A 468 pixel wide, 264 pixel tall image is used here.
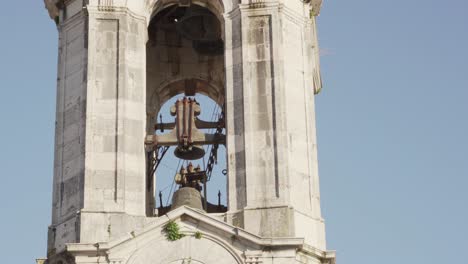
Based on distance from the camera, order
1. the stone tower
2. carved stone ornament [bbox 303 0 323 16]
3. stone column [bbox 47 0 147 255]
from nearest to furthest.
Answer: the stone tower
stone column [bbox 47 0 147 255]
carved stone ornament [bbox 303 0 323 16]

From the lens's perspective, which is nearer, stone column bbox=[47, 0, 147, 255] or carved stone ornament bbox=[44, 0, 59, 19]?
stone column bbox=[47, 0, 147, 255]

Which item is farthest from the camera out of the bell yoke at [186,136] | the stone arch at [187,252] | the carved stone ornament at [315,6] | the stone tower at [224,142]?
the carved stone ornament at [315,6]

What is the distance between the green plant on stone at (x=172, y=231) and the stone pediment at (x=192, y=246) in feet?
0.21

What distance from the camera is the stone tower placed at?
122ft

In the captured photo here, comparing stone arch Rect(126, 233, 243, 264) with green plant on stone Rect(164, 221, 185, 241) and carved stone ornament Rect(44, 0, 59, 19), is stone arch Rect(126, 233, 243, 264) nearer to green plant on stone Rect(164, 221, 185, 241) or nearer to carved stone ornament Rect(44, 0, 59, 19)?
green plant on stone Rect(164, 221, 185, 241)

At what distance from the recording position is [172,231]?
37406 millimetres

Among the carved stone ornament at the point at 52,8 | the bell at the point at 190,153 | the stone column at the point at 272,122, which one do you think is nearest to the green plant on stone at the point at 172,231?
the stone column at the point at 272,122

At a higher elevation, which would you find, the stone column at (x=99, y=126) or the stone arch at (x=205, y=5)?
the stone arch at (x=205, y=5)

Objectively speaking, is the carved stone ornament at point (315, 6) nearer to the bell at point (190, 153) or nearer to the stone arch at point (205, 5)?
the stone arch at point (205, 5)

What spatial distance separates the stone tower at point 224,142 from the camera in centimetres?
3728

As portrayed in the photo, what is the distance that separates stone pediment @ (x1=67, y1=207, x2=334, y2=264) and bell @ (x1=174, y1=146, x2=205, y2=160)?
3.34 meters

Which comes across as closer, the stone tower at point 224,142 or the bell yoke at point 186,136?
the stone tower at point 224,142

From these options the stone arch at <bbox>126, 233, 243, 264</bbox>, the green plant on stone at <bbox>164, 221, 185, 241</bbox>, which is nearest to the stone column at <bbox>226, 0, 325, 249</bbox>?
the stone arch at <bbox>126, 233, 243, 264</bbox>

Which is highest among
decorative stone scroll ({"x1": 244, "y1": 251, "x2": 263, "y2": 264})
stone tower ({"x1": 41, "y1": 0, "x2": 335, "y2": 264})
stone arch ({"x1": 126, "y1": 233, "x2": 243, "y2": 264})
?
stone tower ({"x1": 41, "y1": 0, "x2": 335, "y2": 264})
